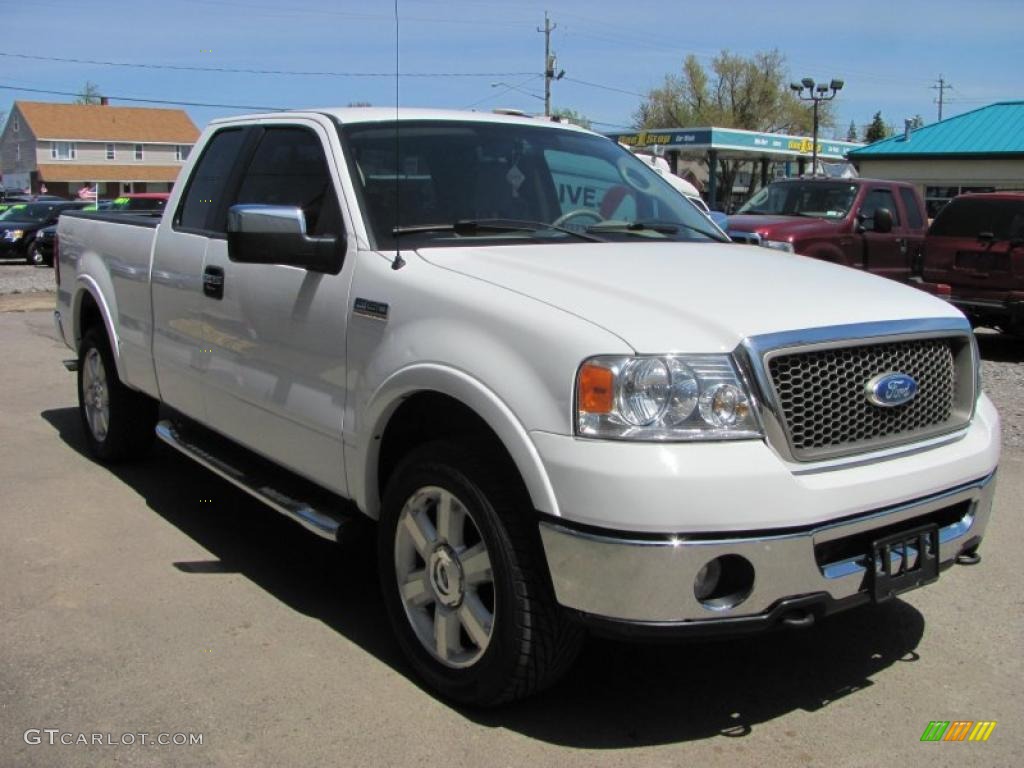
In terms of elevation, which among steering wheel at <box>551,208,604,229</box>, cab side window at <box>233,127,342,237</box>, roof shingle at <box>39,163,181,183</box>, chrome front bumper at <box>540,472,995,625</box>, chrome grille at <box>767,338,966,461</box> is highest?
roof shingle at <box>39,163,181,183</box>

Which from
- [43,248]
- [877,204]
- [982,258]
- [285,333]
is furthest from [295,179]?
[43,248]

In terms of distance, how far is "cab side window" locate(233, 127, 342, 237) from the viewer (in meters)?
4.02

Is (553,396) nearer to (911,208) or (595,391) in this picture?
(595,391)

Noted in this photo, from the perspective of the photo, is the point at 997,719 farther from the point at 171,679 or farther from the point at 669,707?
the point at 171,679

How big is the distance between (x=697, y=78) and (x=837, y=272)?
73695 millimetres

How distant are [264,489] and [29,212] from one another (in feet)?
88.9

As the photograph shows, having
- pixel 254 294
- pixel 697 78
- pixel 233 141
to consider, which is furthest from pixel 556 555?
pixel 697 78

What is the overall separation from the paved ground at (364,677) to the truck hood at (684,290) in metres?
1.30

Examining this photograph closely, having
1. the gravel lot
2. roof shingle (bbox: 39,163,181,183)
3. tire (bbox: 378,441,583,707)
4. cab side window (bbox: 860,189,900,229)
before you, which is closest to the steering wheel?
tire (bbox: 378,441,583,707)

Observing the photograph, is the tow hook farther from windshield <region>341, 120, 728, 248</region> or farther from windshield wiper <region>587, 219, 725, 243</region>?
windshield wiper <region>587, 219, 725, 243</region>

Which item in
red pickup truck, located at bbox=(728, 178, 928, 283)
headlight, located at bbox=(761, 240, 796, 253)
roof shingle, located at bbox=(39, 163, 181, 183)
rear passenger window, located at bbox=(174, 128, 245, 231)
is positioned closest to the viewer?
rear passenger window, located at bbox=(174, 128, 245, 231)

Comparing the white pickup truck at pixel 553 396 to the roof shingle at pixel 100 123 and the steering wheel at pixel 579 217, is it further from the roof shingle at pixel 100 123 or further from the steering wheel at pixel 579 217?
the roof shingle at pixel 100 123

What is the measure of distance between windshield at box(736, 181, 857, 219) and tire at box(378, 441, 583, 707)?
10.7m

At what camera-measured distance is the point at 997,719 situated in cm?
334
